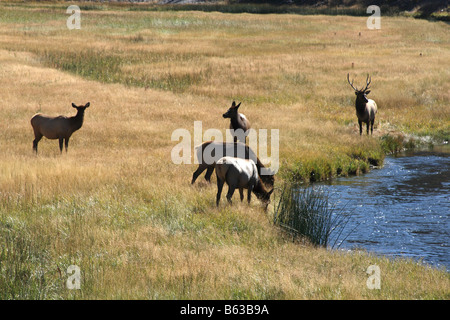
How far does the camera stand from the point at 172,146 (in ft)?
63.4

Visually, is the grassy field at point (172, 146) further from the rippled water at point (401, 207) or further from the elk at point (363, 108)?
the rippled water at point (401, 207)

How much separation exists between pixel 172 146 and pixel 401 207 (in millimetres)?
7531

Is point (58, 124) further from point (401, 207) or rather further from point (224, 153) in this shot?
point (401, 207)

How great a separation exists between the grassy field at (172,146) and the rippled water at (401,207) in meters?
1.17

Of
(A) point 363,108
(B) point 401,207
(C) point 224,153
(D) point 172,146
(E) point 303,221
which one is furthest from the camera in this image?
(A) point 363,108

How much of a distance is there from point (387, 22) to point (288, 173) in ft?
182

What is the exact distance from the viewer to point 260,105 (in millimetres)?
28375

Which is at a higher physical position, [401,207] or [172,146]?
[172,146]

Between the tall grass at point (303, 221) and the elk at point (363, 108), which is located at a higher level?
the elk at point (363, 108)

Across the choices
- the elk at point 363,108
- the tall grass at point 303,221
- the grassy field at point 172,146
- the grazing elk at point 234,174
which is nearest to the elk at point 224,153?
the grassy field at point 172,146

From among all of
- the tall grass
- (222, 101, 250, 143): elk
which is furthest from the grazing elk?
(222, 101, 250, 143): elk

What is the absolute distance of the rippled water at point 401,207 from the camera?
12773 millimetres

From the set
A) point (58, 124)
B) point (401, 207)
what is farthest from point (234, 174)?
point (58, 124)

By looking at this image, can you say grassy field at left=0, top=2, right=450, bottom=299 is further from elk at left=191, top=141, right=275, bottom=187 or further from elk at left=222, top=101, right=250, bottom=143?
elk at left=222, top=101, right=250, bottom=143
